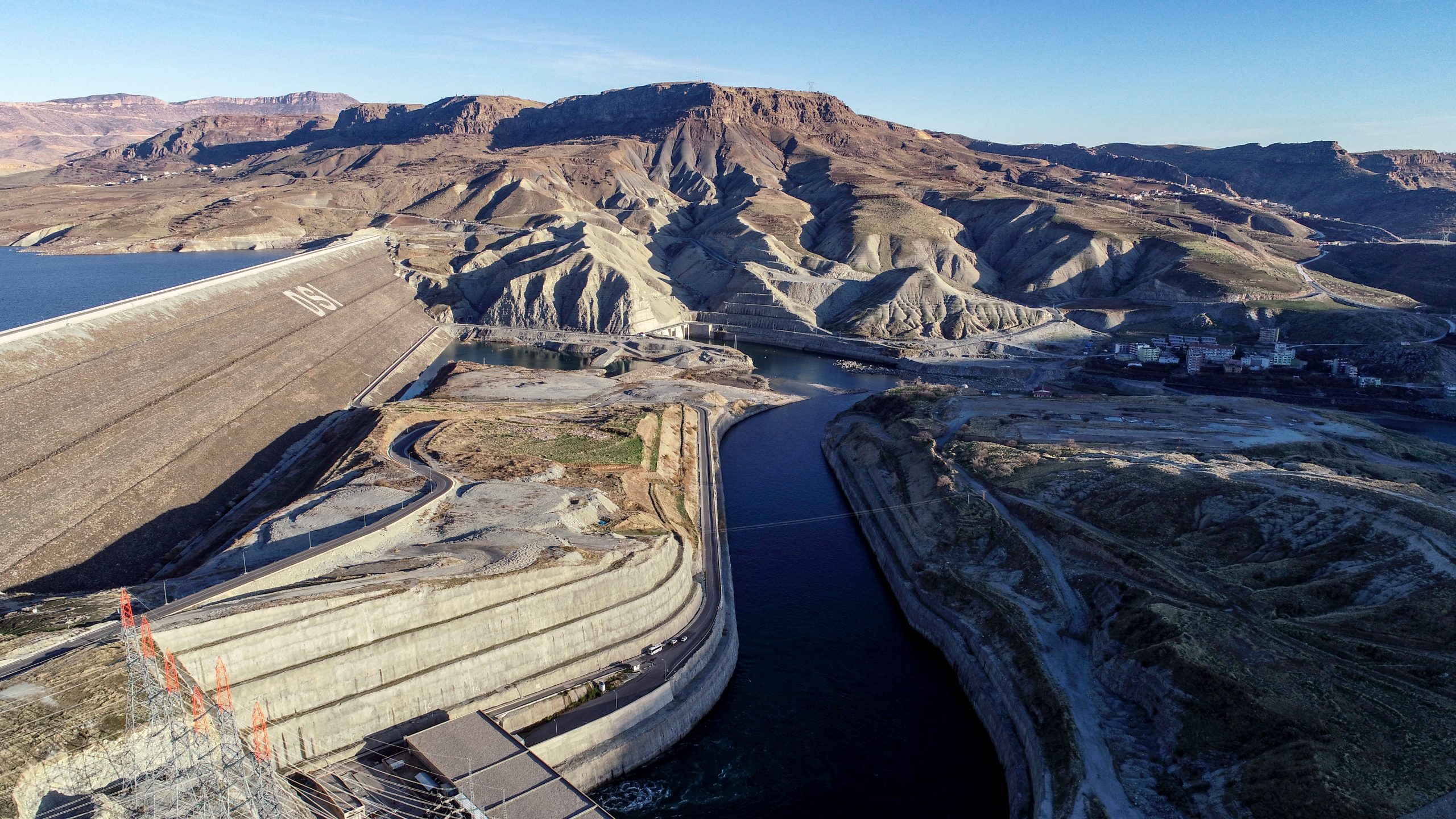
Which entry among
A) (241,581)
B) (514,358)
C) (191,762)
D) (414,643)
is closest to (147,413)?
(241,581)

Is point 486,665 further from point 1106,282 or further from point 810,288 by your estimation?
point 1106,282

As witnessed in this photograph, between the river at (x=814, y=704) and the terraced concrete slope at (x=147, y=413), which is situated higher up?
the terraced concrete slope at (x=147, y=413)

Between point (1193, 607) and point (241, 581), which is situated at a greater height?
point (241, 581)

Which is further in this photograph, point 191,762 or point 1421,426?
point 1421,426

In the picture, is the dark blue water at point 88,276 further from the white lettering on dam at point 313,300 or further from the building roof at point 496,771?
the building roof at point 496,771

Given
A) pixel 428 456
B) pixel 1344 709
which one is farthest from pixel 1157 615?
pixel 428 456

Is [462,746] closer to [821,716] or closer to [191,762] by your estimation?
[191,762]

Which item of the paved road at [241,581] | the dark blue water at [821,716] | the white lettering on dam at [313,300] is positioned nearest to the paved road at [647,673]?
the dark blue water at [821,716]
